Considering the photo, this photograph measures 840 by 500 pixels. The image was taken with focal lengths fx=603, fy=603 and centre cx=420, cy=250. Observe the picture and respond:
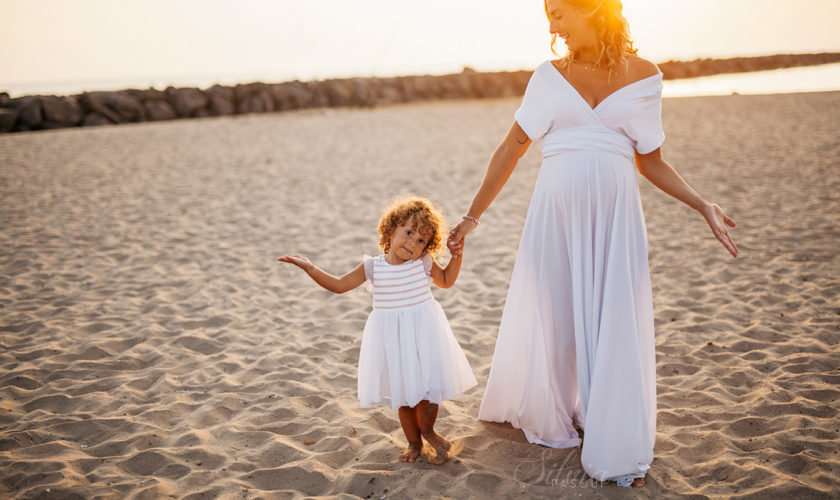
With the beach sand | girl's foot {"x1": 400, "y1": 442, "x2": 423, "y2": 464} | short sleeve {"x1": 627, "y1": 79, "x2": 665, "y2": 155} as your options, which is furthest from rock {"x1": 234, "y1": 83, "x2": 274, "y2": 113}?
short sleeve {"x1": 627, "y1": 79, "x2": 665, "y2": 155}

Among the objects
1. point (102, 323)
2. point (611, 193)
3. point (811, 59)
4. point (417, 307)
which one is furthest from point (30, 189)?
point (811, 59)

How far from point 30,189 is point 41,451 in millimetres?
8515

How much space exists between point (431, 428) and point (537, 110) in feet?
5.55

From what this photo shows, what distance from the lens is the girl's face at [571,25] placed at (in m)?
2.69

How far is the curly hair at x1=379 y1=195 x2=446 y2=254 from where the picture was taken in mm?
2896

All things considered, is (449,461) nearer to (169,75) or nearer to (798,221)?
(798,221)

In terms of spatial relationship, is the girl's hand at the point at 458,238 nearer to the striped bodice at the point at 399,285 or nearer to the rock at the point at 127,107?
the striped bodice at the point at 399,285

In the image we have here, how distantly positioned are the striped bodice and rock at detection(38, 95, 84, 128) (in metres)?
20.2

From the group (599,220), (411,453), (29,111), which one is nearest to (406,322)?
(411,453)

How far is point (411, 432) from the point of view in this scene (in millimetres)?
3113

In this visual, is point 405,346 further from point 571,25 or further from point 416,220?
point 571,25

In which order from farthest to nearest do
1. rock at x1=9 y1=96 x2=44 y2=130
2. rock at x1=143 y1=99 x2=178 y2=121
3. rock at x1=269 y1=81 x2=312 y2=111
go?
rock at x1=269 y1=81 x2=312 y2=111
rock at x1=143 y1=99 x2=178 y2=121
rock at x1=9 y1=96 x2=44 y2=130

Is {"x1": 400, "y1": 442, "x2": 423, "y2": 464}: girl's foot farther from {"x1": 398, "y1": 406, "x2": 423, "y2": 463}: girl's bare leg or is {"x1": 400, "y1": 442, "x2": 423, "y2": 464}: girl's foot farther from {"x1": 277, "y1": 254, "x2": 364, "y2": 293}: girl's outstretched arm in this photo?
{"x1": 277, "y1": 254, "x2": 364, "y2": 293}: girl's outstretched arm

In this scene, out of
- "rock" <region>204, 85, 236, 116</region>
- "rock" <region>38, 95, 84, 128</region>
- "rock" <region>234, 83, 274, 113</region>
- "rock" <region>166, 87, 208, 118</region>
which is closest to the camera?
"rock" <region>38, 95, 84, 128</region>
